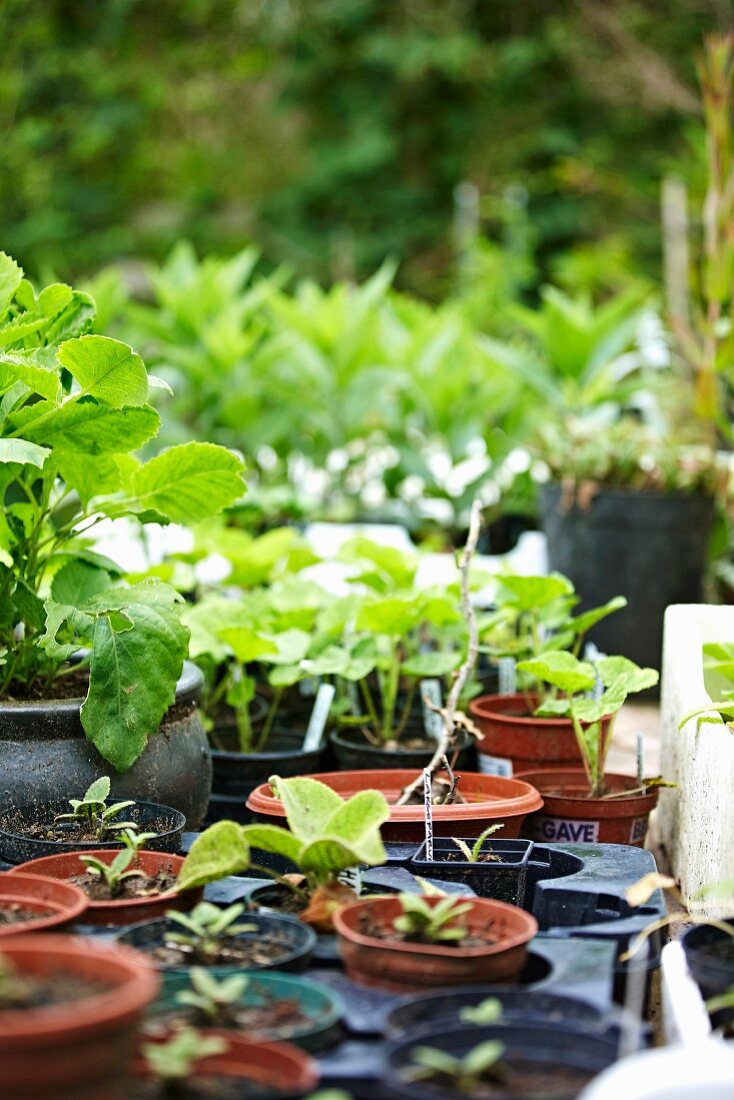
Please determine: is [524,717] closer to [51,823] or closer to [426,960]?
[51,823]

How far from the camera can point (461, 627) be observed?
8.43ft

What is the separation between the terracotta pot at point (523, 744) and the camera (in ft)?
7.52

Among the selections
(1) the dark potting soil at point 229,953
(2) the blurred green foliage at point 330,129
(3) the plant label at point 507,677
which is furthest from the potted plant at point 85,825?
(2) the blurred green foliage at point 330,129

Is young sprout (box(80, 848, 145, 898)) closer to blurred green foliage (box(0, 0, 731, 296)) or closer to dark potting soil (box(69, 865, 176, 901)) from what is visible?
dark potting soil (box(69, 865, 176, 901))

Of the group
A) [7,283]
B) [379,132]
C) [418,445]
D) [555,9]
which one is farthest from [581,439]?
[555,9]

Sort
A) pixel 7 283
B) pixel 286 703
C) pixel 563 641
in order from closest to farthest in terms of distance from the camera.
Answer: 1. pixel 7 283
2. pixel 563 641
3. pixel 286 703

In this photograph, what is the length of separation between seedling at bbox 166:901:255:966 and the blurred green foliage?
12833 millimetres

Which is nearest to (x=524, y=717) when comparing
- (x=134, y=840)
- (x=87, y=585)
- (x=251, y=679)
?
(x=251, y=679)

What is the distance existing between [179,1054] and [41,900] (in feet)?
1.41

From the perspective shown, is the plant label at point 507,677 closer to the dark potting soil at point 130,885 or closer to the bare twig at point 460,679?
the bare twig at point 460,679

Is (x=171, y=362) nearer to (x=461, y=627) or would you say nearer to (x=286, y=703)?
(x=286, y=703)

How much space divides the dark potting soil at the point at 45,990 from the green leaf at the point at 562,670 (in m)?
1.09

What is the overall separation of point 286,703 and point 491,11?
14.4 m

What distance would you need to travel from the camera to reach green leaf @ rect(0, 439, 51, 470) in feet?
5.19
